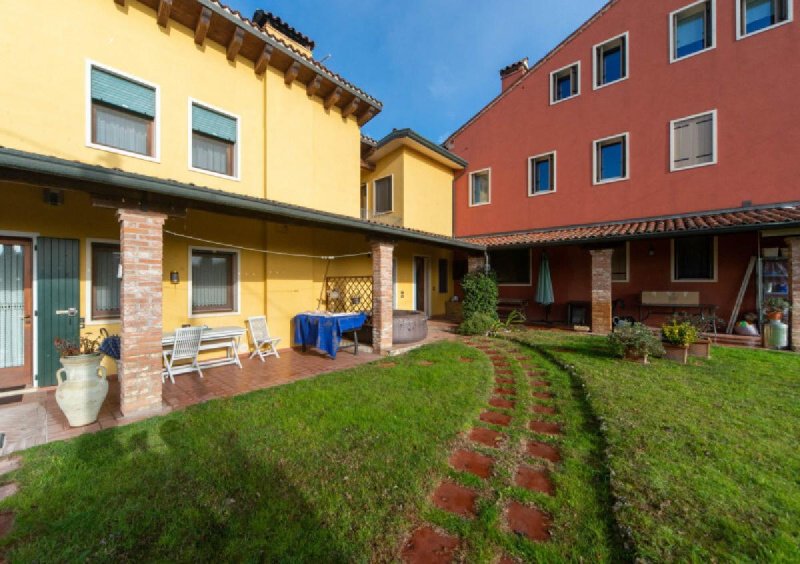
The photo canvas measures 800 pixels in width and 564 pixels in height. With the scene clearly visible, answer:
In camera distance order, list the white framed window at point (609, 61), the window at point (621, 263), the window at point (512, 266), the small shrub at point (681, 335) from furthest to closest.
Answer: the window at point (512, 266), the white framed window at point (609, 61), the window at point (621, 263), the small shrub at point (681, 335)

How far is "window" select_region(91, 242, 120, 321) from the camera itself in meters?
5.39

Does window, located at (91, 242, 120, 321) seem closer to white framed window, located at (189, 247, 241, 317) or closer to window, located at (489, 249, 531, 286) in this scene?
white framed window, located at (189, 247, 241, 317)

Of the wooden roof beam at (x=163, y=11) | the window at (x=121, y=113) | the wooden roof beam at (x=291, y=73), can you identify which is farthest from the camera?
the wooden roof beam at (x=291, y=73)

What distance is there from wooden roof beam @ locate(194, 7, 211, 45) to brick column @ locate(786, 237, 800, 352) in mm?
12423

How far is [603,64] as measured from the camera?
10.5 metres

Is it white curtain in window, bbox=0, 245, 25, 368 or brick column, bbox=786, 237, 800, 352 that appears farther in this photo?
brick column, bbox=786, 237, 800, 352

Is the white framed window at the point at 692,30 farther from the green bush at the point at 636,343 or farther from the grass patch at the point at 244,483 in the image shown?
the grass patch at the point at 244,483

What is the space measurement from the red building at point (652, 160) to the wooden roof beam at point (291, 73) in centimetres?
717

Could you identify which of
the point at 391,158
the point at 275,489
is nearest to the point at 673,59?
the point at 391,158

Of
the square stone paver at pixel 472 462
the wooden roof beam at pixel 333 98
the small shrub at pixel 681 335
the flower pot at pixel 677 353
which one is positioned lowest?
the square stone paver at pixel 472 462

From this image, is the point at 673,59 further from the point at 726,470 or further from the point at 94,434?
Result: the point at 94,434

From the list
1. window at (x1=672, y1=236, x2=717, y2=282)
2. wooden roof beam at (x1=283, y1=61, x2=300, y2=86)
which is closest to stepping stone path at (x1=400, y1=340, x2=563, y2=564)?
window at (x1=672, y1=236, x2=717, y2=282)

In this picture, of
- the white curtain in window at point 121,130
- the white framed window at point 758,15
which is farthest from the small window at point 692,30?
the white curtain in window at point 121,130

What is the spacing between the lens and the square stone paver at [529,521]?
2.13 metres
